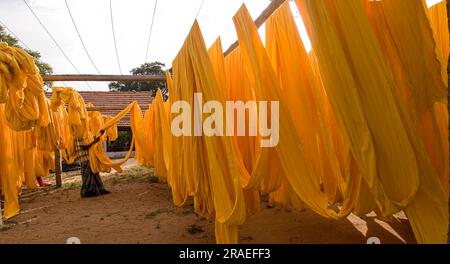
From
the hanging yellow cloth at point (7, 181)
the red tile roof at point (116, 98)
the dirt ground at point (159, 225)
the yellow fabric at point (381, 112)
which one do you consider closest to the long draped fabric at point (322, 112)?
the yellow fabric at point (381, 112)

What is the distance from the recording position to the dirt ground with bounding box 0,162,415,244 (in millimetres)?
2924

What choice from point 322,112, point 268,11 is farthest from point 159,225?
point 268,11

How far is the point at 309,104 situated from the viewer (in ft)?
6.61

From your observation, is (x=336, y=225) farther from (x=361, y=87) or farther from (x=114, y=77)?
(x=114, y=77)

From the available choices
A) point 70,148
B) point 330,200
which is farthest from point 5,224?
point 330,200

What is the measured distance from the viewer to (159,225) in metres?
3.68

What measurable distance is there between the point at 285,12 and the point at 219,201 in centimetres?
150

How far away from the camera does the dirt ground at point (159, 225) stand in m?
2.92

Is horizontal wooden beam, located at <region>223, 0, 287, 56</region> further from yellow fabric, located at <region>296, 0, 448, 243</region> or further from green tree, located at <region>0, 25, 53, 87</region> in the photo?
green tree, located at <region>0, 25, 53, 87</region>

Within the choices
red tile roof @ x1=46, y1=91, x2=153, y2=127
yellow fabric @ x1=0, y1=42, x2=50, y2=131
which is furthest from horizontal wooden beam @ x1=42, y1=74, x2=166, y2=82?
red tile roof @ x1=46, y1=91, x2=153, y2=127

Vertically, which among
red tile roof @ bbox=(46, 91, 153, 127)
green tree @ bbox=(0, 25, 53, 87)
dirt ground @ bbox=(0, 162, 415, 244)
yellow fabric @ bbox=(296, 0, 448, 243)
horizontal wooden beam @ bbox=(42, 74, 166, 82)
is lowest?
dirt ground @ bbox=(0, 162, 415, 244)
